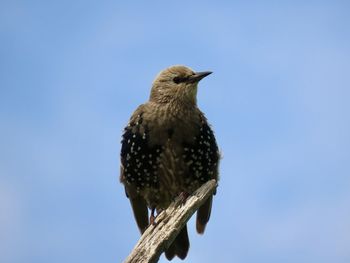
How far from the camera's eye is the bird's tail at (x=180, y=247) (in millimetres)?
8156

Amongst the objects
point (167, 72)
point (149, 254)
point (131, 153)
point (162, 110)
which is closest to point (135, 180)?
point (131, 153)

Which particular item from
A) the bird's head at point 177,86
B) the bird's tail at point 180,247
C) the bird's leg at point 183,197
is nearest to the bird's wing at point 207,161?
the bird's tail at point 180,247

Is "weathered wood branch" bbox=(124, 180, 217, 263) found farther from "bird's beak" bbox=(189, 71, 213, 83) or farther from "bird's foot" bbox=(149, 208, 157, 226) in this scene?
"bird's beak" bbox=(189, 71, 213, 83)

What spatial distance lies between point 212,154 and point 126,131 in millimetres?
1017

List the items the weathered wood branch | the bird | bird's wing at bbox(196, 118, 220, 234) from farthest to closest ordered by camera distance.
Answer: bird's wing at bbox(196, 118, 220, 234), the bird, the weathered wood branch

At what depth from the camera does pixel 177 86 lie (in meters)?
8.28

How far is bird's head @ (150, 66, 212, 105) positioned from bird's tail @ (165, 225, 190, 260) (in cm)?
150

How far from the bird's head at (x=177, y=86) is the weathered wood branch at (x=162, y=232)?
1.89 metres

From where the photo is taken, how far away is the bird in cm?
774

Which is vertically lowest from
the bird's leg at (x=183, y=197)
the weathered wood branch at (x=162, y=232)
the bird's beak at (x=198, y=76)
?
the weathered wood branch at (x=162, y=232)

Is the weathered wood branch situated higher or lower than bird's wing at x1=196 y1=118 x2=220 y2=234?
lower

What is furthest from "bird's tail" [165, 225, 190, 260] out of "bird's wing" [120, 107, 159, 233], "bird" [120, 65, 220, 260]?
"bird's wing" [120, 107, 159, 233]

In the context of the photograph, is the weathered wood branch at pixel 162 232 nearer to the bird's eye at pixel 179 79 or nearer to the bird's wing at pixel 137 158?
the bird's wing at pixel 137 158

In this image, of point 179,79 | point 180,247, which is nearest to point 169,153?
point 179,79
